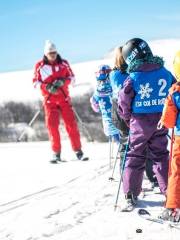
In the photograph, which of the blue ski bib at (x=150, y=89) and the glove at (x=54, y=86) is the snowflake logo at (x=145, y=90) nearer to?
the blue ski bib at (x=150, y=89)

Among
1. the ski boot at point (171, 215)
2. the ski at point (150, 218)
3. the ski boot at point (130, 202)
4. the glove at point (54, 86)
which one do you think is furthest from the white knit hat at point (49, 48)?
the ski boot at point (171, 215)

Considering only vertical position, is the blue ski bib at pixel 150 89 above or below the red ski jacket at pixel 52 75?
below

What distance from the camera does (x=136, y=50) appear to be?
570 centimetres

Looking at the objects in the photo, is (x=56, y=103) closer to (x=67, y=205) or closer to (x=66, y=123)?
(x=66, y=123)

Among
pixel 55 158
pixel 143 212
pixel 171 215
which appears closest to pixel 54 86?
pixel 55 158

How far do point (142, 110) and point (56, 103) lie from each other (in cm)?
432

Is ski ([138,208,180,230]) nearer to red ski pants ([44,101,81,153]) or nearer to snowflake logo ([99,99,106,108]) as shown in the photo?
snowflake logo ([99,99,106,108])

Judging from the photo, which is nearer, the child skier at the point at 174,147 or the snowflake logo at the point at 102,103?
the child skier at the point at 174,147

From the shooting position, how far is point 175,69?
5.14m

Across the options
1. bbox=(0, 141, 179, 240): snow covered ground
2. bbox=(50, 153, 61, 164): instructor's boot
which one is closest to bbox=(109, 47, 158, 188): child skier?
bbox=(0, 141, 179, 240): snow covered ground

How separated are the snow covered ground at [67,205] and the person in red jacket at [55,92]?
0.39m

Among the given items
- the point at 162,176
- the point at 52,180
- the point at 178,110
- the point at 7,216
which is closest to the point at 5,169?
the point at 52,180

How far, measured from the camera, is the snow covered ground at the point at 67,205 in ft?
16.3

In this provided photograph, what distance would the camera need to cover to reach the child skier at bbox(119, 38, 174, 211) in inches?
222
